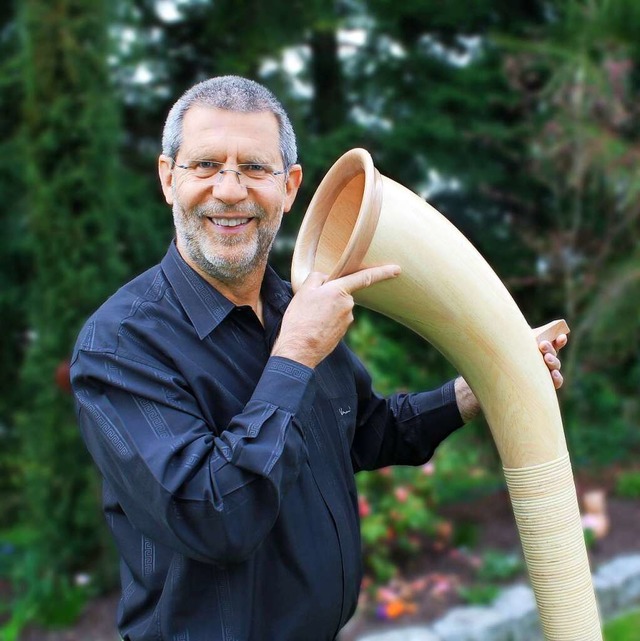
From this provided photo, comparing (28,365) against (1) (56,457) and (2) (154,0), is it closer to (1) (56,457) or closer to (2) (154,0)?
(1) (56,457)

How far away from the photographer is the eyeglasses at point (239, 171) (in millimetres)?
1559

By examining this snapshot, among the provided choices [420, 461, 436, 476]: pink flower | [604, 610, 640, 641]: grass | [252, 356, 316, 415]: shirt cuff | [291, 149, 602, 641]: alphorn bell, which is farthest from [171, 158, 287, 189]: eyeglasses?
[604, 610, 640, 641]: grass

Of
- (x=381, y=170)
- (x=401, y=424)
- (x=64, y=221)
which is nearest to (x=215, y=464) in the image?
(x=401, y=424)

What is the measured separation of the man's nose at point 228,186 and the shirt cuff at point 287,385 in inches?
14.0

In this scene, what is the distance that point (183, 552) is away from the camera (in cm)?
130

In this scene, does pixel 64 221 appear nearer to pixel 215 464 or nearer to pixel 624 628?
pixel 215 464

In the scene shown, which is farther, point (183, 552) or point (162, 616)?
point (162, 616)

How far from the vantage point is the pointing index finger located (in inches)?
56.9

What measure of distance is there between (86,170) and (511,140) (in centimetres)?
328

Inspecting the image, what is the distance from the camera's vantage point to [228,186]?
5.08ft

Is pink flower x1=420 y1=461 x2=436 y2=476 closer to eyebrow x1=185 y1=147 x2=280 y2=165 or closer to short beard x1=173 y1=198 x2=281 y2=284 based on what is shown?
short beard x1=173 y1=198 x2=281 y2=284

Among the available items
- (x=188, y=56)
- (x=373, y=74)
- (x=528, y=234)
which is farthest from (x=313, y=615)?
(x=373, y=74)

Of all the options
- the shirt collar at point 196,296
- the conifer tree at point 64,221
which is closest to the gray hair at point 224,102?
the shirt collar at point 196,296

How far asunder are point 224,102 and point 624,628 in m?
3.51
